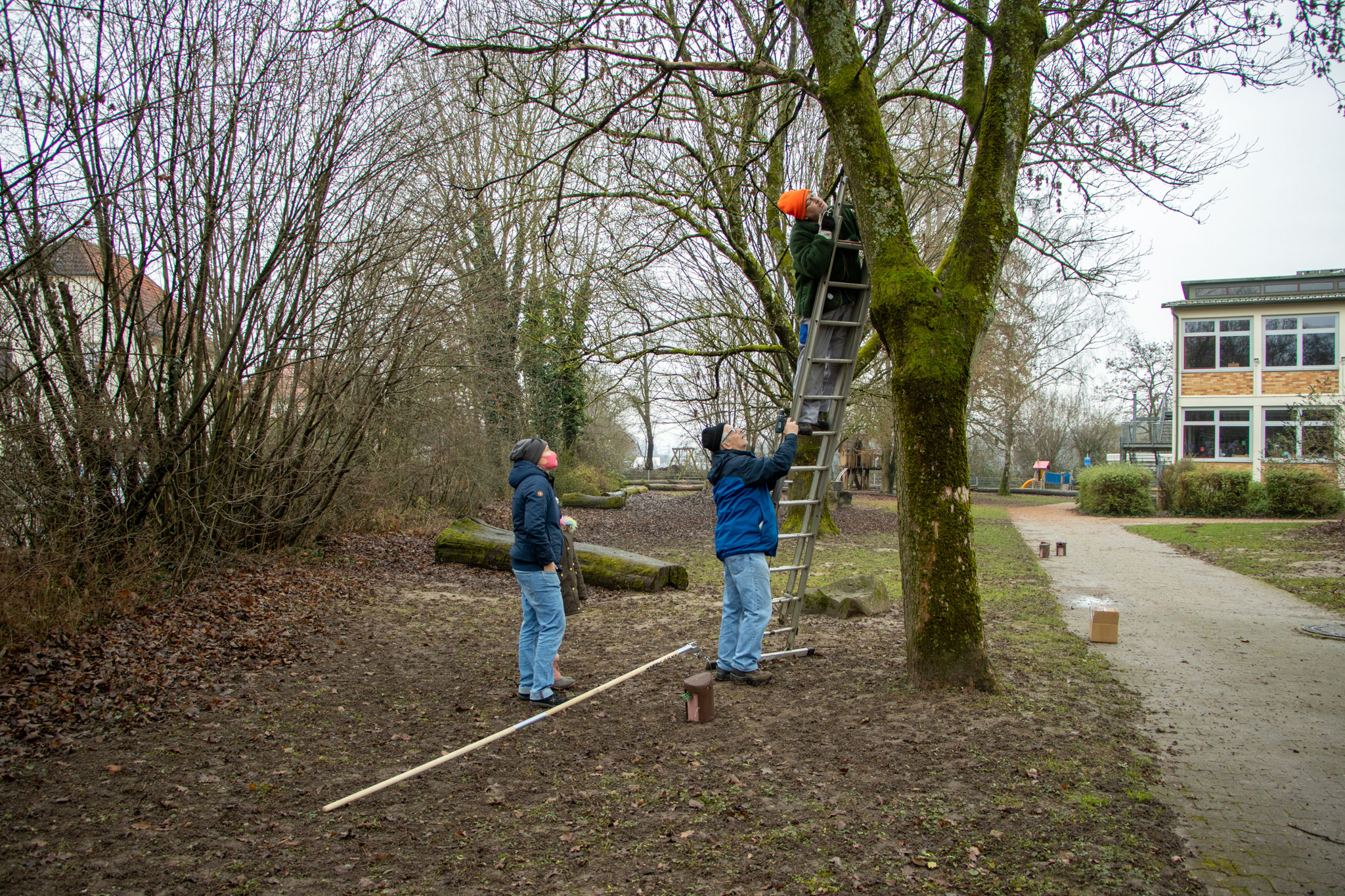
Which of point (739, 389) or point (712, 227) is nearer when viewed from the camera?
point (712, 227)

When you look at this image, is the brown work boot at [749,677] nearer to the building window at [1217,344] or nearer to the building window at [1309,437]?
the building window at [1309,437]

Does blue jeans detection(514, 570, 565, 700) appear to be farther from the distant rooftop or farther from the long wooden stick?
the distant rooftop

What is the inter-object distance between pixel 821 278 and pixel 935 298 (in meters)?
1.04

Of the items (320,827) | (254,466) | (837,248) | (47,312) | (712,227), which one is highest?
(712,227)

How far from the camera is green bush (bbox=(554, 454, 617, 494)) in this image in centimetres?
2341

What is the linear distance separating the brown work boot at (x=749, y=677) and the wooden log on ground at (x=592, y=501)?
57.0ft

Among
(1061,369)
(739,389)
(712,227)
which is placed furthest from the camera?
(1061,369)

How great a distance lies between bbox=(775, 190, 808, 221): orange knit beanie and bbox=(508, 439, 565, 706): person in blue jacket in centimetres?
257

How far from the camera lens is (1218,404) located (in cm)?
2880

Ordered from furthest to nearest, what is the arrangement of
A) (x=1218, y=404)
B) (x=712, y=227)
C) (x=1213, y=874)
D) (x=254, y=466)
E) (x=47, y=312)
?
(x=1218, y=404) < (x=712, y=227) < (x=254, y=466) < (x=47, y=312) < (x=1213, y=874)

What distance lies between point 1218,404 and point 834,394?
29174 millimetres

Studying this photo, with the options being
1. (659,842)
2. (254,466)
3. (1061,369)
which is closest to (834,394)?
(659,842)

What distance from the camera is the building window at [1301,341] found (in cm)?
2739

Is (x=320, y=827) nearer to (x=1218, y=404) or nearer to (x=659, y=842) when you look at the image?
(x=659, y=842)
